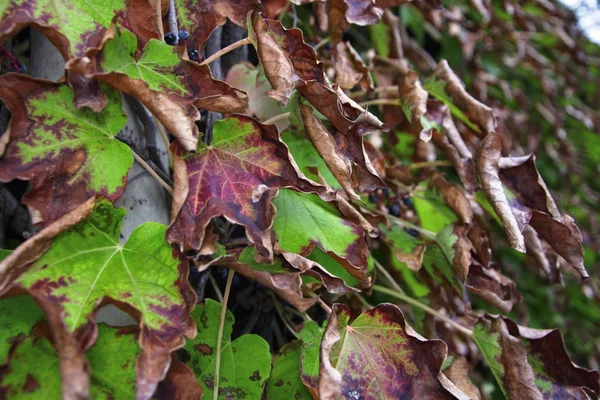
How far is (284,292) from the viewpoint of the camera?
1.76ft

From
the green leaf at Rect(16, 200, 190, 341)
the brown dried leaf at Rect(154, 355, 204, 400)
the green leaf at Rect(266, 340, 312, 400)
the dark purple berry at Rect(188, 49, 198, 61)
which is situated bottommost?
the green leaf at Rect(266, 340, 312, 400)

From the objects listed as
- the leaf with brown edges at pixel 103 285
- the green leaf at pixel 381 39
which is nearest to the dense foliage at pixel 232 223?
the leaf with brown edges at pixel 103 285

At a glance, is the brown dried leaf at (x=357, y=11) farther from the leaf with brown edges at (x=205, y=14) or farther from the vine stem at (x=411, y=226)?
the vine stem at (x=411, y=226)

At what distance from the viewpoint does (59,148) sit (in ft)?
1.72

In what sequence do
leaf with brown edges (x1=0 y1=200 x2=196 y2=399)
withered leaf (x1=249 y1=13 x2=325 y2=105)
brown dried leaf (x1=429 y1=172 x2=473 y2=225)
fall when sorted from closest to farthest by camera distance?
leaf with brown edges (x1=0 y1=200 x2=196 y2=399)
withered leaf (x1=249 y1=13 x2=325 y2=105)
brown dried leaf (x1=429 y1=172 x2=473 y2=225)

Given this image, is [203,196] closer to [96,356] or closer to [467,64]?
[96,356]

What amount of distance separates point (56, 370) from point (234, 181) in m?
0.27

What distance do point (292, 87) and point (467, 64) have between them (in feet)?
4.50

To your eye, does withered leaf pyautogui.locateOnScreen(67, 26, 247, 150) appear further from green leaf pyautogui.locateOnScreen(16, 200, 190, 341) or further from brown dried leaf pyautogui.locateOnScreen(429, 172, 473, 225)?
brown dried leaf pyautogui.locateOnScreen(429, 172, 473, 225)

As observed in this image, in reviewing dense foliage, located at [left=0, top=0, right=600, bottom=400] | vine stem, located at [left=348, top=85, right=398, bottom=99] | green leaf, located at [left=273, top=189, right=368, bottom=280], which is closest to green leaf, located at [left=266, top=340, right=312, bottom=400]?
dense foliage, located at [left=0, top=0, right=600, bottom=400]

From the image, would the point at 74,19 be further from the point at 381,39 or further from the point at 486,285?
the point at 381,39

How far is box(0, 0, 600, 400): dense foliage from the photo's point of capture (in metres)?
0.49

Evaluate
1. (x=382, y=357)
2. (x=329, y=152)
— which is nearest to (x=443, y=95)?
(x=329, y=152)

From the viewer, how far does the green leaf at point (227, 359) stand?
603 millimetres
